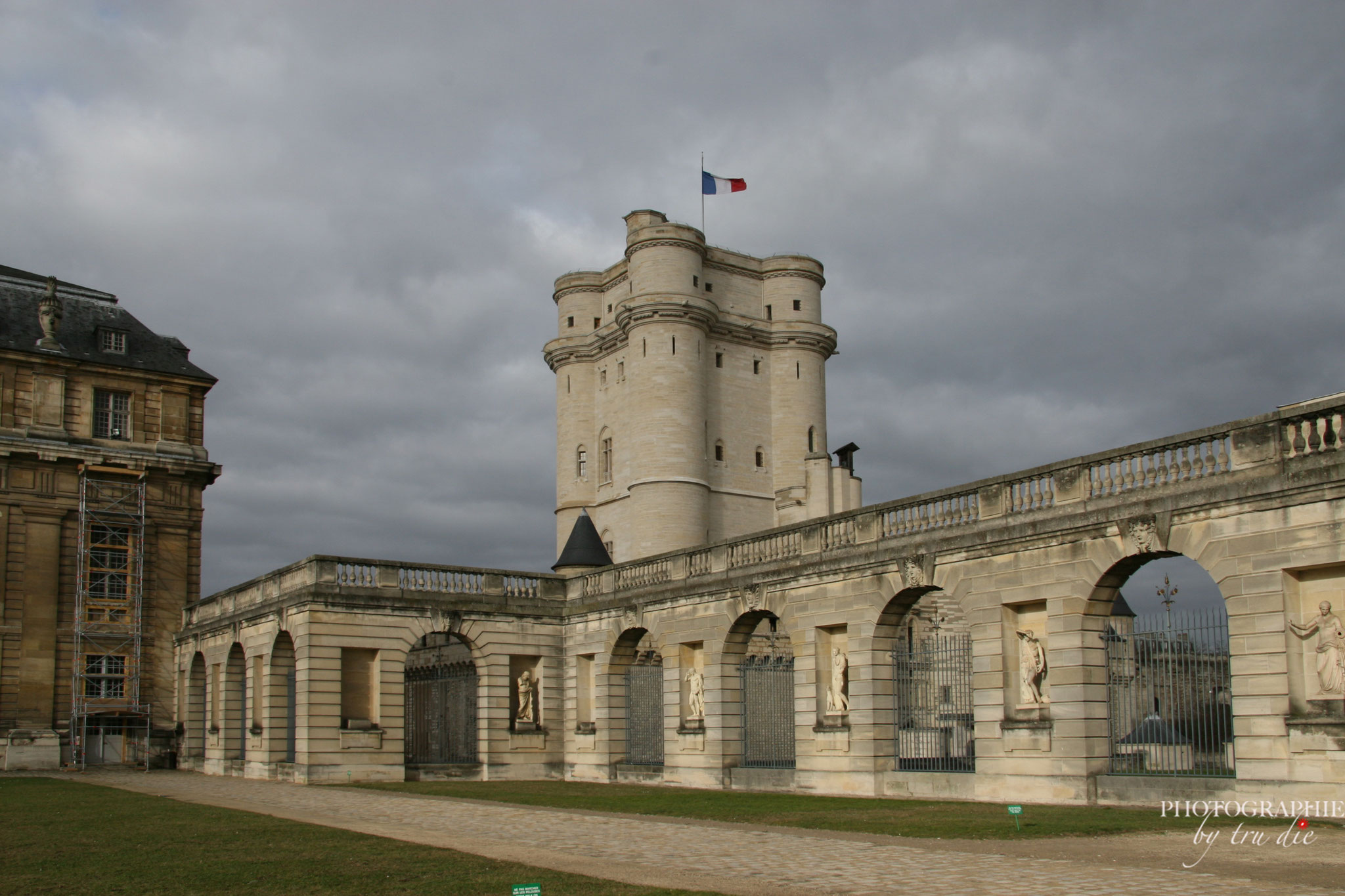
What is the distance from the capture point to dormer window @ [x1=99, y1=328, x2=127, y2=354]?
42562 mm

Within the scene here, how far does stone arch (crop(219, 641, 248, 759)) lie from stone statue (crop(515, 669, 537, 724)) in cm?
813

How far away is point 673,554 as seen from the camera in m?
28.8

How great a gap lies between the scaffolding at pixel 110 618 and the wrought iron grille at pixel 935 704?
25.3 meters

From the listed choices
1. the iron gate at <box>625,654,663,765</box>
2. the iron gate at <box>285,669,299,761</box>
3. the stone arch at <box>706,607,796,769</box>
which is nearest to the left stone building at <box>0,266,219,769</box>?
the iron gate at <box>285,669,299,761</box>

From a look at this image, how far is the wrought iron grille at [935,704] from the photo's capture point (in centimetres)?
2277

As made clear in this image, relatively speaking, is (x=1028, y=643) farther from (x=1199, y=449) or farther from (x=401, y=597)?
(x=401, y=597)

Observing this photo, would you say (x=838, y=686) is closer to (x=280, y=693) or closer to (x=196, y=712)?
(x=280, y=693)

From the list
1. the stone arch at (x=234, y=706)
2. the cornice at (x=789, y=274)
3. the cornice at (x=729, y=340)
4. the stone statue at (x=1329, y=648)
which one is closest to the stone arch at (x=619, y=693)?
the stone arch at (x=234, y=706)

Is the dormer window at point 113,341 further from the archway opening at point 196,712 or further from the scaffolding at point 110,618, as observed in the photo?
the archway opening at point 196,712

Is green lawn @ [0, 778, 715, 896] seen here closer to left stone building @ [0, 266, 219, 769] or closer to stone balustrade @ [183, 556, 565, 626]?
stone balustrade @ [183, 556, 565, 626]

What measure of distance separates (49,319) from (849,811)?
3319 centimetres

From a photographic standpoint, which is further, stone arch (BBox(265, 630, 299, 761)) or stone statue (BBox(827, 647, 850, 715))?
stone arch (BBox(265, 630, 299, 761))

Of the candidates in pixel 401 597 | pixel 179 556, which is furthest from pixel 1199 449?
pixel 179 556

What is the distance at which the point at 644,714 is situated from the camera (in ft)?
99.5
